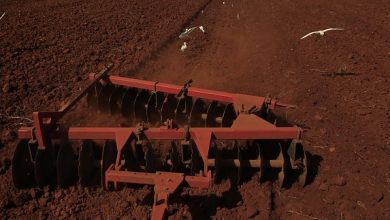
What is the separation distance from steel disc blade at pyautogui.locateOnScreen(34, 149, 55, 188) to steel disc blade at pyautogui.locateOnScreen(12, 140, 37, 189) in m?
0.12

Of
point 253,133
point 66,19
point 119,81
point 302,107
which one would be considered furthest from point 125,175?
point 66,19

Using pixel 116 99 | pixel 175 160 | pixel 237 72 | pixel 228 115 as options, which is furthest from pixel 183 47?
pixel 175 160

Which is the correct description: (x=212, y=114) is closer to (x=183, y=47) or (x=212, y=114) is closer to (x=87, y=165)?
(x=87, y=165)

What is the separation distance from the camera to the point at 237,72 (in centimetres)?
668

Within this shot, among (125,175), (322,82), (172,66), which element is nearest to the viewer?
(125,175)

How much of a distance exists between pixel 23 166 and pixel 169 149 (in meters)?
1.48

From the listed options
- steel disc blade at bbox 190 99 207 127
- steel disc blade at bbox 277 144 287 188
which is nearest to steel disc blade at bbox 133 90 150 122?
steel disc blade at bbox 190 99 207 127

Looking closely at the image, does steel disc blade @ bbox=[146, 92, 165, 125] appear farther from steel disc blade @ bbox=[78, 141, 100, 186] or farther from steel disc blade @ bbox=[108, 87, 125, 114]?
steel disc blade @ bbox=[78, 141, 100, 186]

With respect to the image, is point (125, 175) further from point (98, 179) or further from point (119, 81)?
point (119, 81)

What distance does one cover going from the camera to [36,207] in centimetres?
424

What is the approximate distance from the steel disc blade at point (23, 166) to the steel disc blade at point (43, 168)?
116 mm

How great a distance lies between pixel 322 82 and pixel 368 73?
76 cm

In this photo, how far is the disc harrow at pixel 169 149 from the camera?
394cm

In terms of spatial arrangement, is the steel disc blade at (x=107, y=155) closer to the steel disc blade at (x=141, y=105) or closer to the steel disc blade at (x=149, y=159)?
the steel disc blade at (x=149, y=159)
